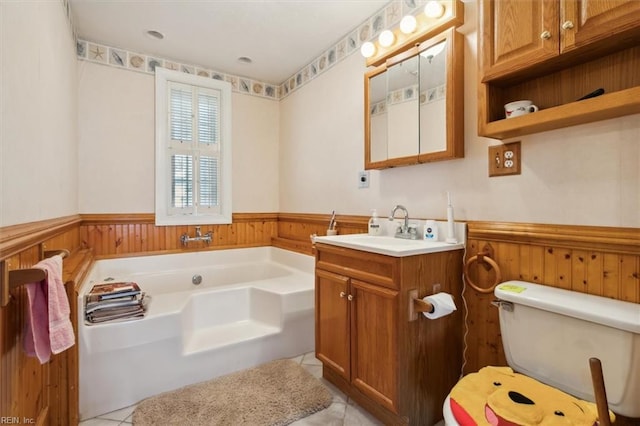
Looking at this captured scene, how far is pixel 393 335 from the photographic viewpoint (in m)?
1.42

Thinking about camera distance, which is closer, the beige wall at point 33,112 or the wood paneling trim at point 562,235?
the beige wall at point 33,112

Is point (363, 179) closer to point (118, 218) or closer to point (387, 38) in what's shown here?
point (387, 38)

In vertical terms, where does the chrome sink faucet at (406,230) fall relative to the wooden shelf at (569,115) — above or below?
below

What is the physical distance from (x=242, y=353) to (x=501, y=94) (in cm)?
212

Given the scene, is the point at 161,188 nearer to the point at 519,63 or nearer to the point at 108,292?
the point at 108,292

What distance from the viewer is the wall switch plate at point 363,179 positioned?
228cm

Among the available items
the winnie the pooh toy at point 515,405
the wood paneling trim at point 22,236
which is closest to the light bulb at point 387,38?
the winnie the pooh toy at point 515,405

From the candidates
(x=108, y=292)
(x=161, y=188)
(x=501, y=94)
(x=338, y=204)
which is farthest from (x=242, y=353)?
(x=501, y=94)

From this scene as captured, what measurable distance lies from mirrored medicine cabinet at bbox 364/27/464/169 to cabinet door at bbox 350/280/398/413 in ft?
2.72

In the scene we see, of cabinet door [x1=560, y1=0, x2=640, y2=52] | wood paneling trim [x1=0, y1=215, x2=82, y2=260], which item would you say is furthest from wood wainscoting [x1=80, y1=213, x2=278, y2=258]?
cabinet door [x1=560, y1=0, x2=640, y2=52]

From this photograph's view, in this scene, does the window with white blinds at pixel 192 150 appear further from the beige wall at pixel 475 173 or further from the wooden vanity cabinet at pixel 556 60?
the wooden vanity cabinet at pixel 556 60

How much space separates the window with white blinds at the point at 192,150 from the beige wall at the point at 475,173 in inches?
37.8

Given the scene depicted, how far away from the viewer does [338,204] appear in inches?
102

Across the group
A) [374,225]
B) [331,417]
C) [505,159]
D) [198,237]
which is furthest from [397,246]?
[198,237]
